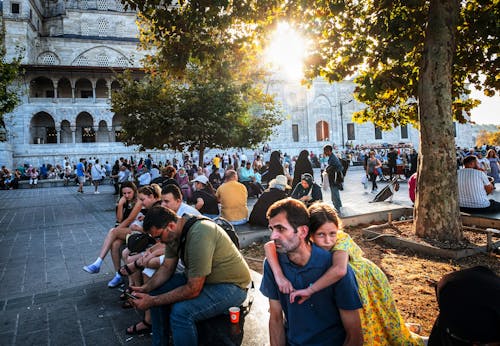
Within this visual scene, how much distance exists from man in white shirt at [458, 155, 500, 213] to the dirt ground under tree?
5.65 feet

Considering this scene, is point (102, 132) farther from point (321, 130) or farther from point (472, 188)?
point (472, 188)

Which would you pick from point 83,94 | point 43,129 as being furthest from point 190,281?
point 83,94

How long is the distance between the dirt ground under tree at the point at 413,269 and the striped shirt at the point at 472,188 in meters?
1.72

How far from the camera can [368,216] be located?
23.8 ft

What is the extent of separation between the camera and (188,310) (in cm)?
249

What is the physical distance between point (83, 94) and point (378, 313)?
42268mm

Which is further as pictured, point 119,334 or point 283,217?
point 119,334

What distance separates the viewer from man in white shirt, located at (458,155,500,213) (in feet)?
20.0

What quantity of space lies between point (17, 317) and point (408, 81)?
771 cm

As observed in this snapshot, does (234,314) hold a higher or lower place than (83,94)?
lower

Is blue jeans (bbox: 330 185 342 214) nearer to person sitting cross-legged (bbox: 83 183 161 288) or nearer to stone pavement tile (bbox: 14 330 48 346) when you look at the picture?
person sitting cross-legged (bbox: 83 183 161 288)

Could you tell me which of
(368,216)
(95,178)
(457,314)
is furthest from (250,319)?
(95,178)

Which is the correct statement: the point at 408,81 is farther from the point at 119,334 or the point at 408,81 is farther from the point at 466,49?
the point at 119,334

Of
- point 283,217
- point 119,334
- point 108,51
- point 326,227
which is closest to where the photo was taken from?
point 283,217
